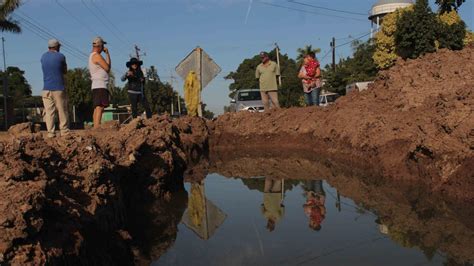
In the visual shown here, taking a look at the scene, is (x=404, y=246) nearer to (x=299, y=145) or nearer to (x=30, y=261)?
(x=30, y=261)

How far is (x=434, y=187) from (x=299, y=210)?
182cm

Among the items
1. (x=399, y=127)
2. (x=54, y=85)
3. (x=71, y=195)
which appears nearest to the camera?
(x=71, y=195)

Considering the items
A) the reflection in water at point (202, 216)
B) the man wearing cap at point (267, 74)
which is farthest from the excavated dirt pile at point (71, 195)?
the man wearing cap at point (267, 74)

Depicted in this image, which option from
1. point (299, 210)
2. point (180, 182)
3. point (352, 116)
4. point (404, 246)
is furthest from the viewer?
point (352, 116)

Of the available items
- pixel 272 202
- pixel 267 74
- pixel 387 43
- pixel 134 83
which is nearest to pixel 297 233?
pixel 272 202

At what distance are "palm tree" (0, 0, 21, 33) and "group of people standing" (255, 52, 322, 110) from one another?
12.8m

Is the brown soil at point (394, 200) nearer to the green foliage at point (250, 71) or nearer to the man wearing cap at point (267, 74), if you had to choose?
the man wearing cap at point (267, 74)

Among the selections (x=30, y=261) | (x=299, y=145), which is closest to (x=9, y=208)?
(x=30, y=261)

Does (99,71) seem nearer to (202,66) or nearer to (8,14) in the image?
(202,66)

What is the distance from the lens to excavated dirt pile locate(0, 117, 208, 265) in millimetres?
3332

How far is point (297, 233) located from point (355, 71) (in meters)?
48.5

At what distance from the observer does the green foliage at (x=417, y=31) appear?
33312 millimetres

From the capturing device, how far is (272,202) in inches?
288

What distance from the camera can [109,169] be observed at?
5.21 m
